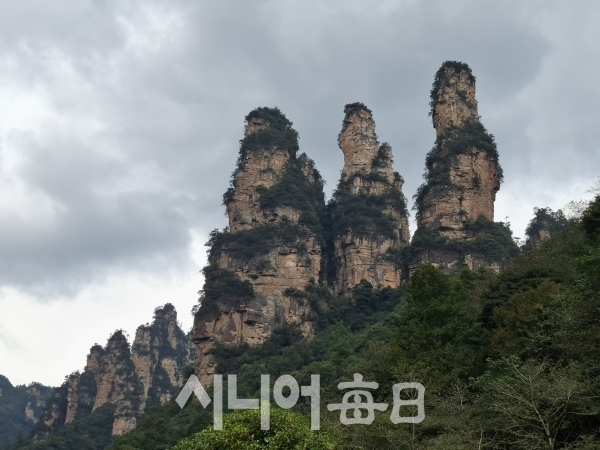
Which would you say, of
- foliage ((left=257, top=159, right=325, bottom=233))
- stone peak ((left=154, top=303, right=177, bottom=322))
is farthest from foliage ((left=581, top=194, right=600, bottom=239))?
stone peak ((left=154, top=303, right=177, bottom=322))

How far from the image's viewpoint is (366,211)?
71188 mm

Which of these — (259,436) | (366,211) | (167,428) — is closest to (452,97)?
(366,211)

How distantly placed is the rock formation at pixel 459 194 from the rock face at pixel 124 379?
128ft

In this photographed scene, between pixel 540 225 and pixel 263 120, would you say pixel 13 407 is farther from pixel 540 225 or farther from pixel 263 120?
pixel 540 225

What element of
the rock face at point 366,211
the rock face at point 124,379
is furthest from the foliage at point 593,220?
the rock face at point 124,379

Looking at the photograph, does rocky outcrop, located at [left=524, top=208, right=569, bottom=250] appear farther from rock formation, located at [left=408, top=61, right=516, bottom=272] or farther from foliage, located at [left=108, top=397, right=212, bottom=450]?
foliage, located at [left=108, top=397, right=212, bottom=450]

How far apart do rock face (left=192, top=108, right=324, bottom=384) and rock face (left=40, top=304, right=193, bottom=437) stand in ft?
83.7

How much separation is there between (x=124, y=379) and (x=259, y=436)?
77912mm

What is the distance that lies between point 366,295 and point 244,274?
1168 centimetres

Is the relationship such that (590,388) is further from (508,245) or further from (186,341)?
(186,341)

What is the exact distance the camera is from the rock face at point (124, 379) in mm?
89188

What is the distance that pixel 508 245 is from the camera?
61.7m

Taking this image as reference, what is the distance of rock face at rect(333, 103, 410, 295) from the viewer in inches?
2753

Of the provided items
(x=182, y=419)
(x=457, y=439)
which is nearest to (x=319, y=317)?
(x=182, y=419)
